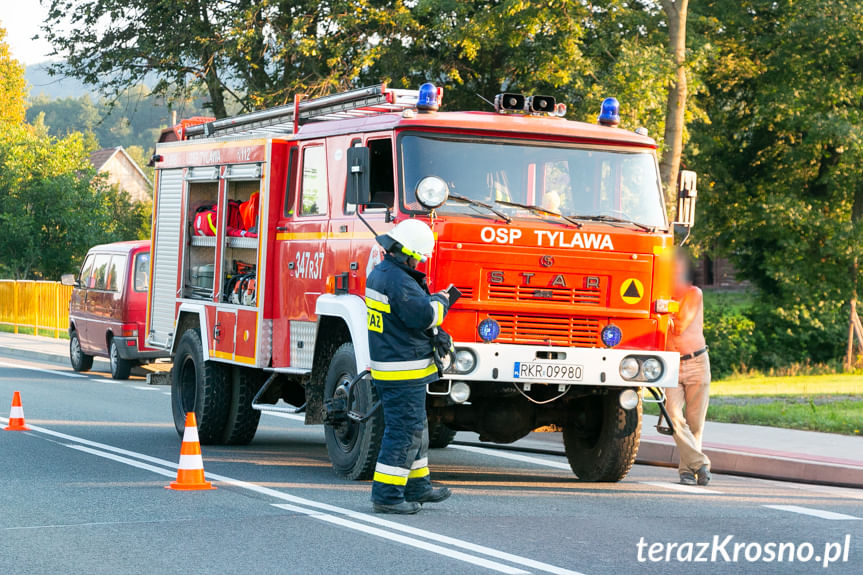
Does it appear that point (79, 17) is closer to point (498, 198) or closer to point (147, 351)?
point (147, 351)

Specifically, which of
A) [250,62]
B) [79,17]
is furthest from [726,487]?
[79,17]

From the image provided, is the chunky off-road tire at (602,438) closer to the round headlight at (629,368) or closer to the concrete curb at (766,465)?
the round headlight at (629,368)

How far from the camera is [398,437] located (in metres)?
8.57

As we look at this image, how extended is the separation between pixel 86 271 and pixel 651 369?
49.8 feet

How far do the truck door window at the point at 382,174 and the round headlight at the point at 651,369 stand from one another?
2225 mm

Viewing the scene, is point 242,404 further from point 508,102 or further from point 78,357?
point 78,357

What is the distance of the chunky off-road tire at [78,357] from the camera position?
76.9 ft

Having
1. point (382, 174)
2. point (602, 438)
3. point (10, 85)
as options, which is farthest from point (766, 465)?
point (10, 85)

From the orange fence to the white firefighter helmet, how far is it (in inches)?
993

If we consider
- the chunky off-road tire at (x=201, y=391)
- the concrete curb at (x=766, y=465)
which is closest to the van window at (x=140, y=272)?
the chunky off-road tire at (x=201, y=391)

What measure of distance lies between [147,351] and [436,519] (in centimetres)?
1309

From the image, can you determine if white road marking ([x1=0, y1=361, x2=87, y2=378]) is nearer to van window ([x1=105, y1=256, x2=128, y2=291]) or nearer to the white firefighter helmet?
van window ([x1=105, y1=256, x2=128, y2=291])

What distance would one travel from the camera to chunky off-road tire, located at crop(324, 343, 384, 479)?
9812mm

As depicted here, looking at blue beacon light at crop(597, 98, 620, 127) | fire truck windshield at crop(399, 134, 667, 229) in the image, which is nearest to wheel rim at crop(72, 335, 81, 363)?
blue beacon light at crop(597, 98, 620, 127)
